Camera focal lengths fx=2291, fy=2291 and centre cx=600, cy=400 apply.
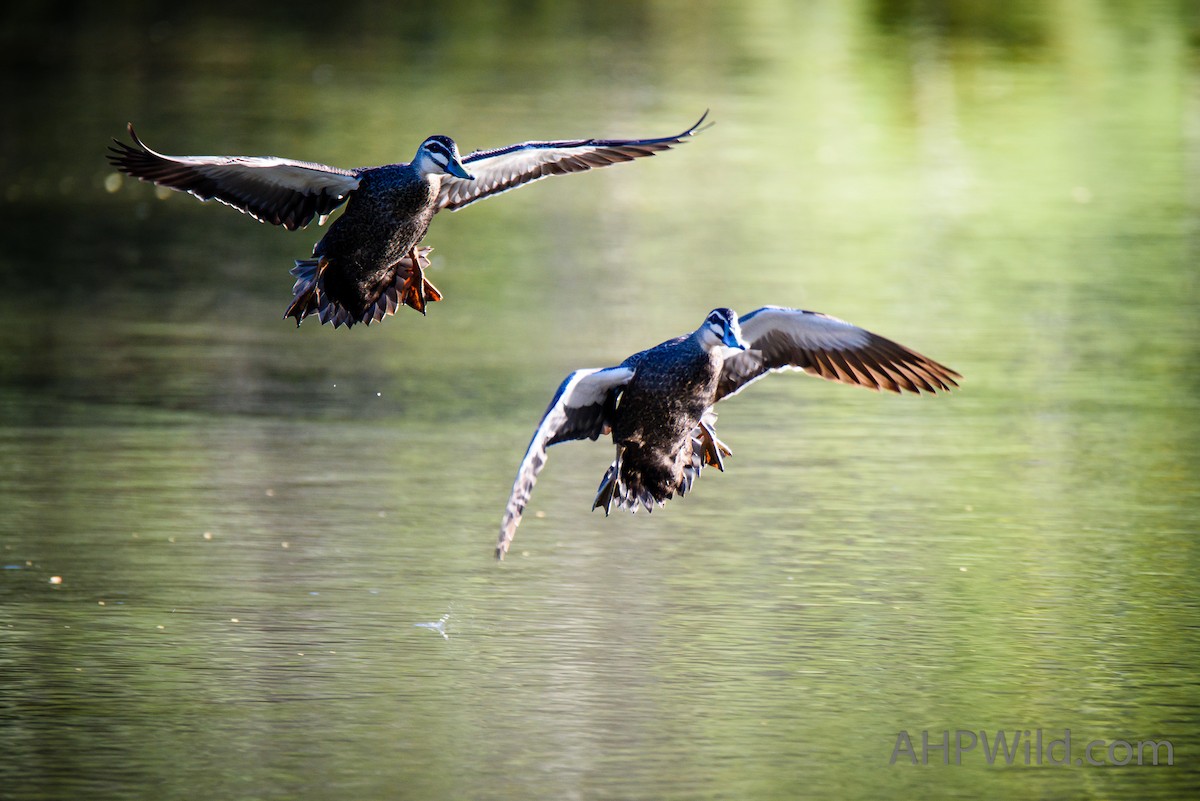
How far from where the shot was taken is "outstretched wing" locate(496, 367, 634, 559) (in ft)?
25.8

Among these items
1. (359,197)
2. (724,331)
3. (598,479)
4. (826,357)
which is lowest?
(598,479)

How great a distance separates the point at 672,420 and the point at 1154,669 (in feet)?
6.43

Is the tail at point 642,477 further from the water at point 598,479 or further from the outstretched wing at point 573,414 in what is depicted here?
the water at point 598,479

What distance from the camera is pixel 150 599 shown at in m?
8.77

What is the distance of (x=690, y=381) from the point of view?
27.9 feet

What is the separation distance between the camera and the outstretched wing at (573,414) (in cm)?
Result: 787

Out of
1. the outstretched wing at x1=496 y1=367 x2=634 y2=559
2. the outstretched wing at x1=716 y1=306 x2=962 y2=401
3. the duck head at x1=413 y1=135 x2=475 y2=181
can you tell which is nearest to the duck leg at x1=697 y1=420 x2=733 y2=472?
the outstretched wing at x1=716 y1=306 x2=962 y2=401

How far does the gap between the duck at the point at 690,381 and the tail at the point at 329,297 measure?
0.79 m

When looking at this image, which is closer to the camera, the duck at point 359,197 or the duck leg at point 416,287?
the duck at point 359,197

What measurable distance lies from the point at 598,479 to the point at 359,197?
2719 millimetres

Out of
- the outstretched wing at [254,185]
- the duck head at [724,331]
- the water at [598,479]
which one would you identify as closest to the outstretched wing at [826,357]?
the duck head at [724,331]

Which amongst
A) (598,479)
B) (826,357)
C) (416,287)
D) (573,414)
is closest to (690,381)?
(573,414)

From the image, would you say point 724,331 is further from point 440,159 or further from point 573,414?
point 440,159

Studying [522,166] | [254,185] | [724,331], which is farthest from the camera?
[522,166]
